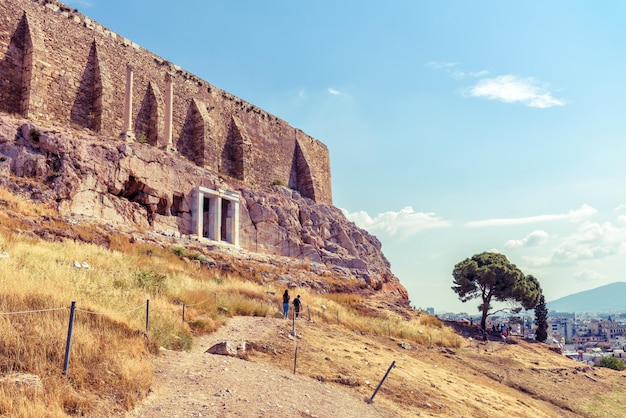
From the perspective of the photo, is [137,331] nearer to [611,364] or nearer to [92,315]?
[92,315]

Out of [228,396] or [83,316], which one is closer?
[228,396]

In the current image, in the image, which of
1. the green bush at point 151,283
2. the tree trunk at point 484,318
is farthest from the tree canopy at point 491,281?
the green bush at point 151,283

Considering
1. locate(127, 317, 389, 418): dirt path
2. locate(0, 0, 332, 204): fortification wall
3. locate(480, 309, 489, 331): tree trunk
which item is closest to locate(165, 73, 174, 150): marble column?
locate(0, 0, 332, 204): fortification wall

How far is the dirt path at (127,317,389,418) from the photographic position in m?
6.43

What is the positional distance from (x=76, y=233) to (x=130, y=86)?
10921 millimetres

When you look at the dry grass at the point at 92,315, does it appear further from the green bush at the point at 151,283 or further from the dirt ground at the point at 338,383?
the dirt ground at the point at 338,383

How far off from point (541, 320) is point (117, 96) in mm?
34950

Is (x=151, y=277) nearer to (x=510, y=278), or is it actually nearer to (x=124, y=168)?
(x=124, y=168)

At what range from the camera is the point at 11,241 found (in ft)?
42.7

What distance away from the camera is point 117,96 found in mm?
25031

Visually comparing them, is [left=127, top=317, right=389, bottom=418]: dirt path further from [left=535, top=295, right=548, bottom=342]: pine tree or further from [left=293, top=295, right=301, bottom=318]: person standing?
[left=535, top=295, right=548, bottom=342]: pine tree

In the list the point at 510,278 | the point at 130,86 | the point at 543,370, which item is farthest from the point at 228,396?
the point at 510,278

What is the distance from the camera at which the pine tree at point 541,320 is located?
1593 inches

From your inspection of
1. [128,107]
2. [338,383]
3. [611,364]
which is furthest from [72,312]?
[611,364]
